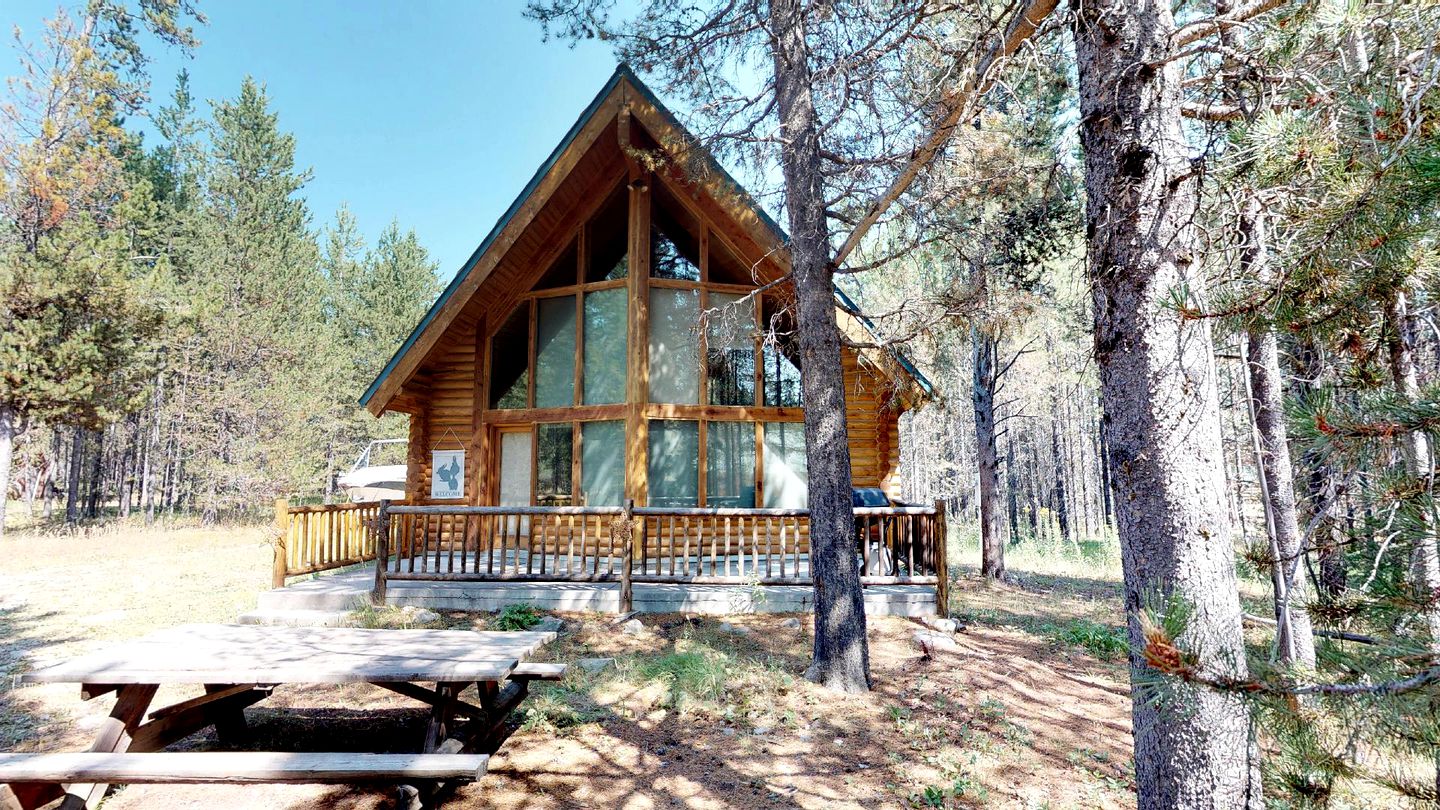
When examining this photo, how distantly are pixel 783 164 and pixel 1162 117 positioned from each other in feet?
12.8

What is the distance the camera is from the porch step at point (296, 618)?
6.98 meters

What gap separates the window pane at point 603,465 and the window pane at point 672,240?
8.18 feet

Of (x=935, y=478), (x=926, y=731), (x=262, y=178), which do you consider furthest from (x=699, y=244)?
(x=935, y=478)

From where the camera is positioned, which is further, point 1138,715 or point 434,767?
point 434,767

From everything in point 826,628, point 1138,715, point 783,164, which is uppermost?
point 783,164

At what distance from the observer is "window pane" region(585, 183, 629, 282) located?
9633 mm

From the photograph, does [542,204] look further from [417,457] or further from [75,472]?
[75,472]

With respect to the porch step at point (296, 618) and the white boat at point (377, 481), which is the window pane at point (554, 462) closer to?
the porch step at point (296, 618)

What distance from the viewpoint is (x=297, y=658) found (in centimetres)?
325

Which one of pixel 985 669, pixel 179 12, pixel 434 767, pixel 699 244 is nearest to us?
pixel 434 767

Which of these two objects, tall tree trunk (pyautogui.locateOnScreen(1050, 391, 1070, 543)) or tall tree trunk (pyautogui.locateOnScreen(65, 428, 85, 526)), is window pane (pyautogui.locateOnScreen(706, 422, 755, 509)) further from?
tall tree trunk (pyautogui.locateOnScreen(1050, 391, 1070, 543))

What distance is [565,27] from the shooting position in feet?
23.0

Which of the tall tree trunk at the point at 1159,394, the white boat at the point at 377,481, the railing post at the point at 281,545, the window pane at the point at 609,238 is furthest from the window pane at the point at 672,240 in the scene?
the tall tree trunk at the point at 1159,394

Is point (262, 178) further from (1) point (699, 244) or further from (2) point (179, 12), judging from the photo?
(1) point (699, 244)
